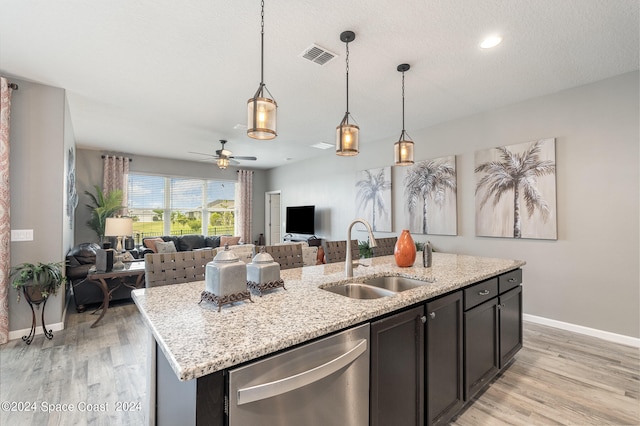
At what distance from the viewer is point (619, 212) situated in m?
3.02

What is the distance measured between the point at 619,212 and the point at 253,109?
12.4ft

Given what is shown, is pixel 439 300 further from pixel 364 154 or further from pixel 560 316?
pixel 364 154

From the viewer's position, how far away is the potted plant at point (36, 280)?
292 centimetres

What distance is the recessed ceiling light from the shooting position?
242cm

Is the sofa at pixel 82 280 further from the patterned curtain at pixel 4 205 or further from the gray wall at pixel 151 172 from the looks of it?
the gray wall at pixel 151 172

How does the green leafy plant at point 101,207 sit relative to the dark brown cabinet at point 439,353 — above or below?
above

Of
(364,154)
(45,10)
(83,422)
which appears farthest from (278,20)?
(364,154)

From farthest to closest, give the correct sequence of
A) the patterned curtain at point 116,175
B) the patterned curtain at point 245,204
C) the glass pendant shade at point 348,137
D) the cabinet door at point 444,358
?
the patterned curtain at point 245,204
the patterned curtain at point 116,175
the glass pendant shade at point 348,137
the cabinet door at point 444,358

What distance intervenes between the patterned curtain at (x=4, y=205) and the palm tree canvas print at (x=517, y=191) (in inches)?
218

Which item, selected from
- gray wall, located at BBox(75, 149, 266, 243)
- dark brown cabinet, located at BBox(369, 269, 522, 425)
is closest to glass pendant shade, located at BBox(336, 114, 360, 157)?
dark brown cabinet, located at BBox(369, 269, 522, 425)

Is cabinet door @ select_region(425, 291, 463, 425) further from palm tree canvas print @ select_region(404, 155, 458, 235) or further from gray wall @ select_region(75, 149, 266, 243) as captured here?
gray wall @ select_region(75, 149, 266, 243)

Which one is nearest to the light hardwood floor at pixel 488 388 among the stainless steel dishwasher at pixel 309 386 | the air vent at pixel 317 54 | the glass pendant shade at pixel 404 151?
the stainless steel dishwasher at pixel 309 386

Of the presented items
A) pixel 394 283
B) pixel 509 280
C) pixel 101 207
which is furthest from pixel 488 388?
pixel 101 207

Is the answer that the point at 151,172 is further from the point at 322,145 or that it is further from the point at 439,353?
the point at 439,353
